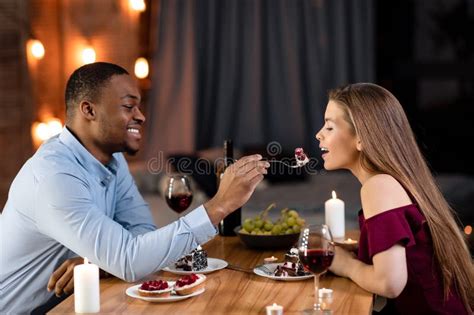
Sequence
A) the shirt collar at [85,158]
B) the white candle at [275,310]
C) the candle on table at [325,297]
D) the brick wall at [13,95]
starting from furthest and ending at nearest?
the brick wall at [13,95] → the shirt collar at [85,158] → the candle on table at [325,297] → the white candle at [275,310]

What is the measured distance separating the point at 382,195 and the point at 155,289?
24.4 inches

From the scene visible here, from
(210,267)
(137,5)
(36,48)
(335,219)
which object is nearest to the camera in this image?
(210,267)

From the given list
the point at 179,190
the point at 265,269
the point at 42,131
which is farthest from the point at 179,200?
the point at 42,131

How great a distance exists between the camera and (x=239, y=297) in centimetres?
190

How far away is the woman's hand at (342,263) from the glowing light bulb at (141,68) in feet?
13.7

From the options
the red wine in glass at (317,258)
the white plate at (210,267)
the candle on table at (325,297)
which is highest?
the red wine in glass at (317,258)

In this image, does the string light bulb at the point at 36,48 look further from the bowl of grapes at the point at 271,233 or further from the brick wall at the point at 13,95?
the bowl of grapes at the point at 271,233

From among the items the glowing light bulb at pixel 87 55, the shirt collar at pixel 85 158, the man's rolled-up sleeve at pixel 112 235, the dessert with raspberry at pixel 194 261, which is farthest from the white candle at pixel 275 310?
the glowing light bulb at pixel 87 55

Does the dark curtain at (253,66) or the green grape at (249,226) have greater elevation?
the dark curtain at (253,66)

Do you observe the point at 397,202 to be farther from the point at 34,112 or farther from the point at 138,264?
Result: the point at 34,112

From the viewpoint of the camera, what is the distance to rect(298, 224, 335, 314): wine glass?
1772 millimetres

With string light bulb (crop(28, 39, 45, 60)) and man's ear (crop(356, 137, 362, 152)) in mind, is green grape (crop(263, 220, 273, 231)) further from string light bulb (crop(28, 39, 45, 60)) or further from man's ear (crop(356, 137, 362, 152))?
string light bulb (crop(28, 39, 45, 60))

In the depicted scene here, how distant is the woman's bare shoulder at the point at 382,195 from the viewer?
1958 millimetres

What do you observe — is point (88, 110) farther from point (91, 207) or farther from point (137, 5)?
point (137, 5)
